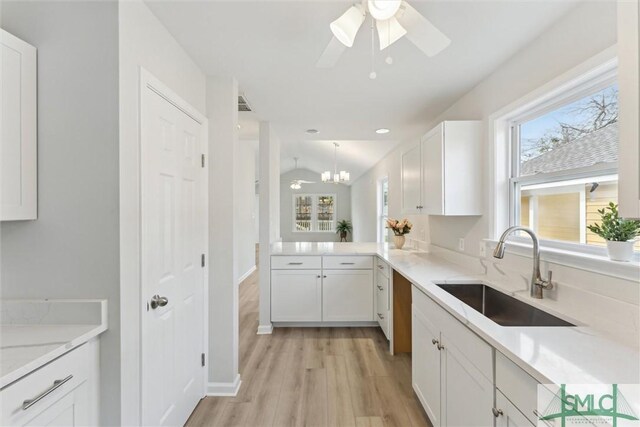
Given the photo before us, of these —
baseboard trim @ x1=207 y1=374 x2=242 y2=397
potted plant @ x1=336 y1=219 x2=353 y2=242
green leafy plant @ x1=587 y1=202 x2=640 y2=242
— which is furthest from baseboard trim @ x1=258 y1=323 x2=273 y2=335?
potted plant @ x1=336 y1=219 x2=353 y2=242

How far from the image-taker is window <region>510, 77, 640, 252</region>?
4.64ft

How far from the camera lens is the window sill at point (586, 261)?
1.19 metres

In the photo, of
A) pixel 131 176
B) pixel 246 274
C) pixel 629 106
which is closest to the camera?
pixel 629 106

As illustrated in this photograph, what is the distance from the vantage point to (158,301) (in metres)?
1.56

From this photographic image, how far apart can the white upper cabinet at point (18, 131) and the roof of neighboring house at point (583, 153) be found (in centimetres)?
248

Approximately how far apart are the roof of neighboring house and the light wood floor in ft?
5.79

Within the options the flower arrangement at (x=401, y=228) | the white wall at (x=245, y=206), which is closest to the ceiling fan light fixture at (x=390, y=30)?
the flower arrangement at (x=401, y=228)

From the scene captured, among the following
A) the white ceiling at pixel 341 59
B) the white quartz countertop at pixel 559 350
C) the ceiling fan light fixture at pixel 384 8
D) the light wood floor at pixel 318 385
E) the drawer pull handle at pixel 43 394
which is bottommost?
the light wood floor at pixel 318 385

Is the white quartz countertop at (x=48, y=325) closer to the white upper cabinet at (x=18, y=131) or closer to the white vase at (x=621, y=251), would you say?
the white upper cabinet at (x=18, y=131)

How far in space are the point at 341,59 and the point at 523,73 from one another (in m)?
1.12

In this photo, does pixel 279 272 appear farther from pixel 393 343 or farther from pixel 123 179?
pixel 123 179

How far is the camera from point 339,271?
11.4ft

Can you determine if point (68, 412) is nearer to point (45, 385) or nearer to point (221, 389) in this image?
point (45, 385)

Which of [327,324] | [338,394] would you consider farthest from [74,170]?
[327,324]
